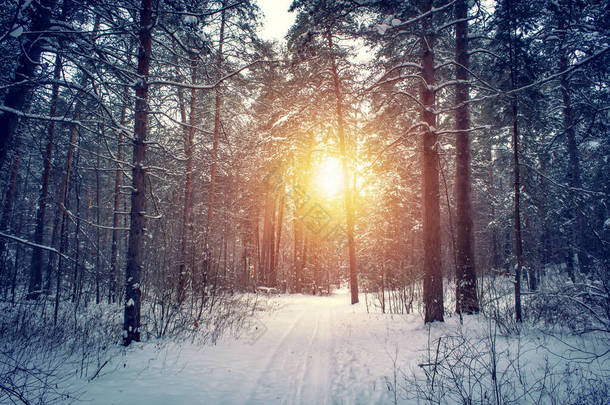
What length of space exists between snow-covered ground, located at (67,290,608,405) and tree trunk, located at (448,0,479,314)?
1010 millimetres

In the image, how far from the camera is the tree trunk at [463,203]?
834 centimetres

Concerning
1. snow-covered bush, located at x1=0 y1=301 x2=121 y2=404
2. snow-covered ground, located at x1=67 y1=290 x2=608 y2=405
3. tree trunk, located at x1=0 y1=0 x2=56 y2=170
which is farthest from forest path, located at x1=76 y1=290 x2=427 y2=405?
tree trunk, located at x1=0 y1=0 x2=56 y2=170

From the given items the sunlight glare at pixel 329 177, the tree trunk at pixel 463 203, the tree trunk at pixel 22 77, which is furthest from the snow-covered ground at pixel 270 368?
the sunlight glare at pixel 329 177

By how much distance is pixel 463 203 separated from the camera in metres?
8.84

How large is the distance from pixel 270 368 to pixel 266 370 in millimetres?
121

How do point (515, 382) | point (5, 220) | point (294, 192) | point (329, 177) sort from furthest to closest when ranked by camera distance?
point (329, 177) < point (294, 192) < point (5, 220) < point (515, 382)

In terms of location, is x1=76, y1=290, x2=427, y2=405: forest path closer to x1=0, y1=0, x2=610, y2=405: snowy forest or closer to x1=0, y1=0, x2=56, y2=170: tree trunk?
x1=0, y1=0, x2=610, y2=405: snowy forest

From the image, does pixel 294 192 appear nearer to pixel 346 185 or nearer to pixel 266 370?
pixel 346 185

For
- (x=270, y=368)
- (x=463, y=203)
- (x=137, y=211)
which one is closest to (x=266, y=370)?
(x=270, y=368)

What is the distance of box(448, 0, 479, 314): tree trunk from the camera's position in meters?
8.34

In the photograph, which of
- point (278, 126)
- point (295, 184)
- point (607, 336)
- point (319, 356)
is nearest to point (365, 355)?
point (319, 356)

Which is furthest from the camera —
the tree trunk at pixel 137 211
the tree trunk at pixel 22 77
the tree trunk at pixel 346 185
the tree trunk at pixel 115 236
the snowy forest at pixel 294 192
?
the tree trunk at pixel 346 185

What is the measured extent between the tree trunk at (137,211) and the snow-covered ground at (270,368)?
25.3 inches

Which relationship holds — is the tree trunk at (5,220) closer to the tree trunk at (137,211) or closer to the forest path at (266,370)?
the tree trunk at (137,211)
